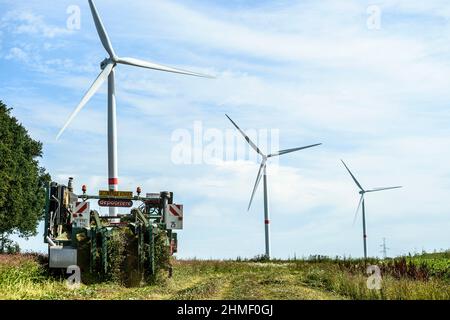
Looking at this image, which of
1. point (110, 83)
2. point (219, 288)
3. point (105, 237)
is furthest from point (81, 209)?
point (110, 83)

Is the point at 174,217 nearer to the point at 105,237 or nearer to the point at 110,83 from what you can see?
the point at 105,237

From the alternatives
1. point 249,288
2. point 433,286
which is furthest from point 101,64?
point 433,286

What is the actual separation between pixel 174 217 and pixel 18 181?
25704 millimetres

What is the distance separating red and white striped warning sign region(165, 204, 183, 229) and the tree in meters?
23.1

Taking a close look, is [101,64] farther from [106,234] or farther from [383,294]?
[383,294]

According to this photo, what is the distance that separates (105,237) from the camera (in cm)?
1859

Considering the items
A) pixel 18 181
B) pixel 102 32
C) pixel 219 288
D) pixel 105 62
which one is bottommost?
pixel 219 288

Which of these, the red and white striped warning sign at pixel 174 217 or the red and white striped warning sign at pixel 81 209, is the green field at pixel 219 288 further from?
the red and white striped warning sign at pixel 81 209

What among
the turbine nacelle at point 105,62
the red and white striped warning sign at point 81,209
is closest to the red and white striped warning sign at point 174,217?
the red and white striped warning sign at point 81,209

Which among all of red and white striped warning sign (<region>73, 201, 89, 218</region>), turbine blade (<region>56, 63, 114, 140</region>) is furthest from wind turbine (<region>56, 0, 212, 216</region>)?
red and white striped warning sign (<region>73, 201, 89, 218</region>)

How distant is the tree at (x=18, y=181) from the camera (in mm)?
43125

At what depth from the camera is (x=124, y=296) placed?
1509cm
